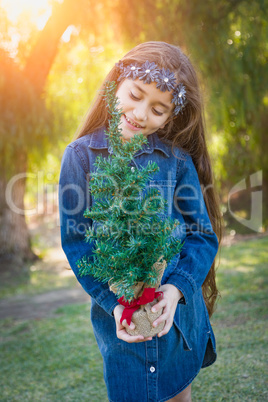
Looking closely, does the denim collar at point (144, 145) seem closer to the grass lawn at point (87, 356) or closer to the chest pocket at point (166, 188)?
the chest pocket at point (166, 188)

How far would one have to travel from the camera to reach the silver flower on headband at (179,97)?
1.49 m

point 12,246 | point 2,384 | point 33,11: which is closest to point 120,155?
point 2,384

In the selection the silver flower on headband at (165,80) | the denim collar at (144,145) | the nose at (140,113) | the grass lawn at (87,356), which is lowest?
the grass lawn at (87,356)

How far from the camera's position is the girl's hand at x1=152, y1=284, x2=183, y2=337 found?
1.21m

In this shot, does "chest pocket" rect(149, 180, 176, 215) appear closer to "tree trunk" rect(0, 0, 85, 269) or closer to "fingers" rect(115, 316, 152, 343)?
"fingers" rect(115, 316, 152, 343)

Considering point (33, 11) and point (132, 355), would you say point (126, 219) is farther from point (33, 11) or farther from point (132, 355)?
point (33, 11)

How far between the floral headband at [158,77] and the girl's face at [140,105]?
0.02 meters

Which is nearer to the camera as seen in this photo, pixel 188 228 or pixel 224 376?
pixel 188 228

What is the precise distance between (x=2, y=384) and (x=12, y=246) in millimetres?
4351

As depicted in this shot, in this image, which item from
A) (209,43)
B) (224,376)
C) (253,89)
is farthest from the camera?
(253,89)

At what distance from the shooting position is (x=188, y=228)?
1577 millimetres

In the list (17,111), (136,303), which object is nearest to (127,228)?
(136,303)

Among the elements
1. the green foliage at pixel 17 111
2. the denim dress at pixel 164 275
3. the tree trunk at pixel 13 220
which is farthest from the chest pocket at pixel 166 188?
the tree trunk at pixel 13 220

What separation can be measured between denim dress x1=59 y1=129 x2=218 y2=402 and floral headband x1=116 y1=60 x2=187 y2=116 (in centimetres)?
20
